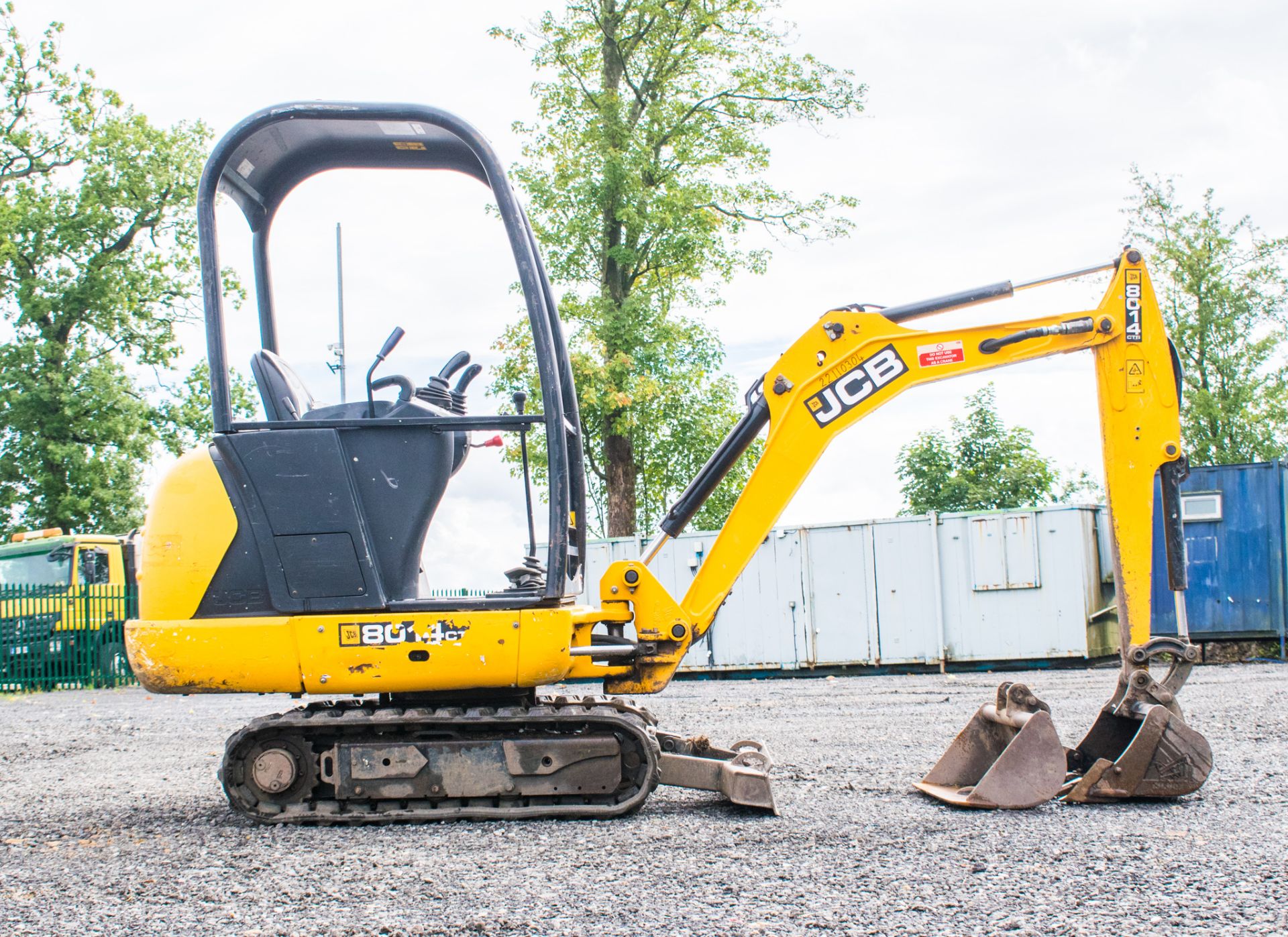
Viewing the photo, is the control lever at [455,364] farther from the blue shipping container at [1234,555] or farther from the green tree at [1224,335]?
the green tree at [1224,335]

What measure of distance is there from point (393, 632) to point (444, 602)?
0.27 m

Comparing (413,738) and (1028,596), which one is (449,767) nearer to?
(413,738)

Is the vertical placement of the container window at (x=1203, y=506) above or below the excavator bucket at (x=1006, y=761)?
above

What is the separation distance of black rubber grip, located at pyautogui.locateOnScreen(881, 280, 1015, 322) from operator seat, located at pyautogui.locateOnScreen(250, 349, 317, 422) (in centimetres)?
306

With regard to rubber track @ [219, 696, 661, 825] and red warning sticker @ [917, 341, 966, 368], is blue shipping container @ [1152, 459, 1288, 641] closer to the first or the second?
red warning sticker @ [917, 341, 966, 368]

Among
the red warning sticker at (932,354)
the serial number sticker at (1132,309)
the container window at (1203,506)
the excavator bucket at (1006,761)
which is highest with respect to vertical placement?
the serial number sticker at (1132,309)

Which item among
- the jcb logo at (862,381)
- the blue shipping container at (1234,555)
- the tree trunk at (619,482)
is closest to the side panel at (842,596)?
the blue shipping container at (1234,555)

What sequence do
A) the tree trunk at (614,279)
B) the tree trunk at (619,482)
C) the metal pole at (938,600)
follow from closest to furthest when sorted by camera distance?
1. the metal pole at (938,600)
2. the tree trunk at (619,482)
3. the tree trunk at (614,279)

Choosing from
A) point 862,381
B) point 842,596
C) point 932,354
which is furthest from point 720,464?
point 842,596

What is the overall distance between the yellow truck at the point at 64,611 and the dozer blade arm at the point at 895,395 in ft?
47.5

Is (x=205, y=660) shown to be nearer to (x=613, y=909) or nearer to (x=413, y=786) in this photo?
(x=413, y=786)

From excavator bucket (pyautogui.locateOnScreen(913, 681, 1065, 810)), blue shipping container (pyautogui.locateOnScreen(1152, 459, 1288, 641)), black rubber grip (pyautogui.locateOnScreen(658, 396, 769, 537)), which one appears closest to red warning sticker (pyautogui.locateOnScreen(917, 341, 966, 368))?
black rubber grip (pyautogui.locateOnScreen(658, 396, 769, 537))

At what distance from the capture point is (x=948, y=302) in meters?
5.91

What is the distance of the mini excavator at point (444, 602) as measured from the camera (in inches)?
204
